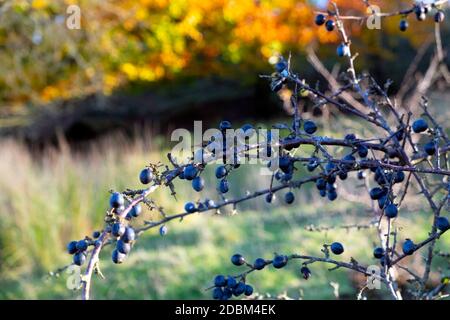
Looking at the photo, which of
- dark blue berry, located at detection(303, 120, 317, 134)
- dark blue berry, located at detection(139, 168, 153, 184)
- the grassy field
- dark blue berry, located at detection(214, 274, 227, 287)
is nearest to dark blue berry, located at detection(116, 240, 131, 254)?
dark blue berry, located at detection(139, 168, 153, 184)

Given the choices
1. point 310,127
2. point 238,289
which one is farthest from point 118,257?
point 310,127

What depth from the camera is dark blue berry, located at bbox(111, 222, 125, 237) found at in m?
1.03

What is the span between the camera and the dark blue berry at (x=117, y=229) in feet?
3.39

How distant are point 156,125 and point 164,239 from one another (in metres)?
12.6

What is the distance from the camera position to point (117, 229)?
1.04 meters

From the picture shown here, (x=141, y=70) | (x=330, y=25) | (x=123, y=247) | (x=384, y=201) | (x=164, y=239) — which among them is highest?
(x=141, y=70)

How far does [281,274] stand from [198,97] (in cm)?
1625

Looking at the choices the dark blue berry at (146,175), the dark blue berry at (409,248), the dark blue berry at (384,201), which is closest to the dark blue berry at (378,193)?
the dark blue berry at (384,201)

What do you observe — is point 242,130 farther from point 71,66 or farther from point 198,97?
point 198,97

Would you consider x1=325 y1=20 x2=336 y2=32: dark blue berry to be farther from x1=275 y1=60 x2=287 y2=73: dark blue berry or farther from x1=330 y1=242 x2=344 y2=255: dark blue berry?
x1=330 y1=242 x2=344 y2=255: dark blue berry

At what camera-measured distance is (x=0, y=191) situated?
20.2 feet

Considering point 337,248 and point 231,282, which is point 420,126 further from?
point 231,282

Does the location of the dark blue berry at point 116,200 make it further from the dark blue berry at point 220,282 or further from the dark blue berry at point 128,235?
the dark blue berry at point 220,282
